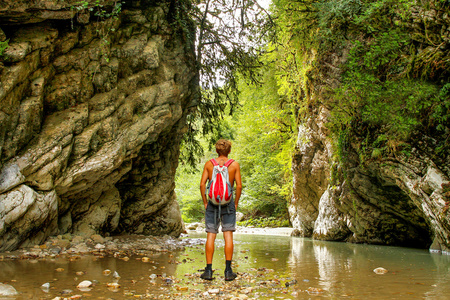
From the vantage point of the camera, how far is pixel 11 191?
5.67m

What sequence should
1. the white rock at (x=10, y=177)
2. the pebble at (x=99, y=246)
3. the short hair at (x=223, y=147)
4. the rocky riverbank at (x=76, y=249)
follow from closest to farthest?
1. the short hair at (x=223, y=147)
2. the white rock at (x=10, y=177)
3. the rocky riverbank at (x=76, y=249)
4. the pebble at (x=99, y=246)

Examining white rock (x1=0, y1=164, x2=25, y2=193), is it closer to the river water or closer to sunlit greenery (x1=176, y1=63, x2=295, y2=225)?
the river water

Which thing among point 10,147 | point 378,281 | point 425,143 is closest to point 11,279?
point 10,147

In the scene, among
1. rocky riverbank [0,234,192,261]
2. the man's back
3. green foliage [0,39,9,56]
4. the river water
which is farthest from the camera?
rocky riverbank [0,234,192,261]

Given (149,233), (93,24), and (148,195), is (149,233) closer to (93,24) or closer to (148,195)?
(148,195)

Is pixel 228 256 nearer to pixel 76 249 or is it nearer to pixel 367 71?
pixel 76 249

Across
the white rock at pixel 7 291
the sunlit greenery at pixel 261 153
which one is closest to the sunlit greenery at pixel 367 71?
the sunlit greenery at pixel 261 153

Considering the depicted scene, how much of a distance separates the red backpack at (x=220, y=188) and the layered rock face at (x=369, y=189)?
16.2ft

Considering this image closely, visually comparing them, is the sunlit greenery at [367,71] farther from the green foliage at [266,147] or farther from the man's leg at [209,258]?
the man's leg at [209,258]

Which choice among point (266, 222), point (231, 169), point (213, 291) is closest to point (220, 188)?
point (231, 169)

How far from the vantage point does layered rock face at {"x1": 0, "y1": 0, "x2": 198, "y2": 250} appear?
592 centimetres

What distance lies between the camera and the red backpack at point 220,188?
4711mm

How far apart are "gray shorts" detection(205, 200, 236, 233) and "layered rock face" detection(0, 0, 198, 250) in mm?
3465

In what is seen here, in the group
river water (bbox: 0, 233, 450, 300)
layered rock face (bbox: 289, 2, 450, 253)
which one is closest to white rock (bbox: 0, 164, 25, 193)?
river water (bbox: 0, 233, 450, 300)
